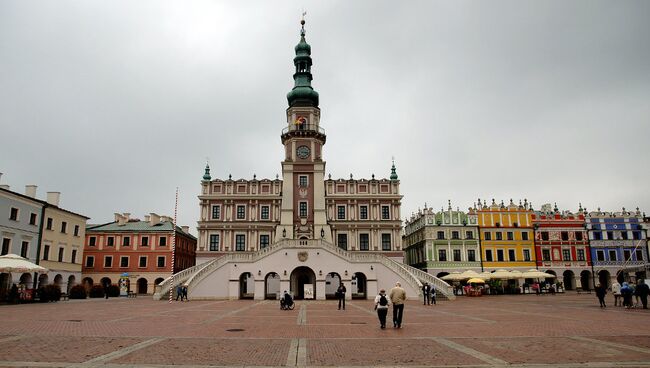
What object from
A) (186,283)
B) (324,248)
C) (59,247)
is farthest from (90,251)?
(324,248)

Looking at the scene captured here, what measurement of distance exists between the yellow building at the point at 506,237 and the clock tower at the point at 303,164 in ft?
73.2

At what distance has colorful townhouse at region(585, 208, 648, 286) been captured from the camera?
2391 inches

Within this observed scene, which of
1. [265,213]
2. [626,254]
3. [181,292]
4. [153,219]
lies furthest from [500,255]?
[153,219]

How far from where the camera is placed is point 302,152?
54.6m

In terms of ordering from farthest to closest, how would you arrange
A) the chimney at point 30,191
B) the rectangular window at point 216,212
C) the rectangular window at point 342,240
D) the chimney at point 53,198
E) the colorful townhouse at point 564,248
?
the colorful townhouse at point 564,248
the rectangular window at point 216,212
the rectangular window at point 342,240
the chimney at point 53,198
the chimney at point 30,191

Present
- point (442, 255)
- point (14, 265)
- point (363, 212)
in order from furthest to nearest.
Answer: point (442, 255) < point (363, 212) < point (14, 265)

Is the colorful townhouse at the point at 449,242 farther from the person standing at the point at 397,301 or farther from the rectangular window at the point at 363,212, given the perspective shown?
the person standing at the point at 397,301

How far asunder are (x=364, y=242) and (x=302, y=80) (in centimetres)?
2096

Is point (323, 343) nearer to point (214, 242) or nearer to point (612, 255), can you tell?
point (214, 242)

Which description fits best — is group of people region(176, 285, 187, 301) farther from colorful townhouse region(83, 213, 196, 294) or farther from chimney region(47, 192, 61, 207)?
colorful townhouse region(83, 213, 196, 294)

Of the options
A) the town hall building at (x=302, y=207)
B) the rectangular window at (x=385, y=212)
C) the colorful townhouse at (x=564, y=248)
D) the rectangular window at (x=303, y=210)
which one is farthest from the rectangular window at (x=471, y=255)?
the rectangular window at (x=303, y=210)

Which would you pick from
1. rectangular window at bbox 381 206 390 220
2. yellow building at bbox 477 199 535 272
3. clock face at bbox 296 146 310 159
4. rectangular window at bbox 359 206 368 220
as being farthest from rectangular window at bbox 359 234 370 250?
yellow building at bbox 477 199 535 272

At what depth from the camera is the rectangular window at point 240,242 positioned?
54.5 meters

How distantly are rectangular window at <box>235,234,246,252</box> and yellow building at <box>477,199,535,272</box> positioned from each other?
98.7ft
